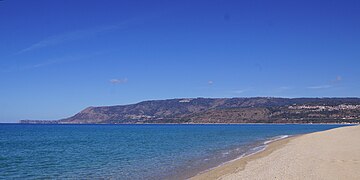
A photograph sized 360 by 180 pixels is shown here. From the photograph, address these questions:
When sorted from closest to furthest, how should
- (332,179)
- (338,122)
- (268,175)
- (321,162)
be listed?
(332,179) → (268,175) → (321,162) → (338,122)

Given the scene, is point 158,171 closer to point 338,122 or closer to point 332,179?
point 332,179

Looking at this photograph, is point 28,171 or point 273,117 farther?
point 273,117

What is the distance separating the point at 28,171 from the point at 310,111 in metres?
188

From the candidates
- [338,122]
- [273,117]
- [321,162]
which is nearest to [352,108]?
[338,122]

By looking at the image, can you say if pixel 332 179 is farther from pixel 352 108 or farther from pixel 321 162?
pixel 352 108

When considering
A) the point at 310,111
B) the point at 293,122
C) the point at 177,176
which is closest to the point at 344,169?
the point at 177,176

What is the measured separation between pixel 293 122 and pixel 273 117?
13248 millimetres

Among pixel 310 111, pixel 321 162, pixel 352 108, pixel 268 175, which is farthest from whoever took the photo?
pixel 310 111

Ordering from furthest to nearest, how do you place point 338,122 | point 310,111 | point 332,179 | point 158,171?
point 310,111
point 338,122
point 158,171
point 332,179

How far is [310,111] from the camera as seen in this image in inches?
7530

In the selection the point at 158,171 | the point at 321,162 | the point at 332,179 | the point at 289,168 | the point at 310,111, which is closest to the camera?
the point at 332,179

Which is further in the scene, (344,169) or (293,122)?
(293,122)

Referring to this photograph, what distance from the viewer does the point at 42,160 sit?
93.0ft

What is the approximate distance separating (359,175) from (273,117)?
18492cm
